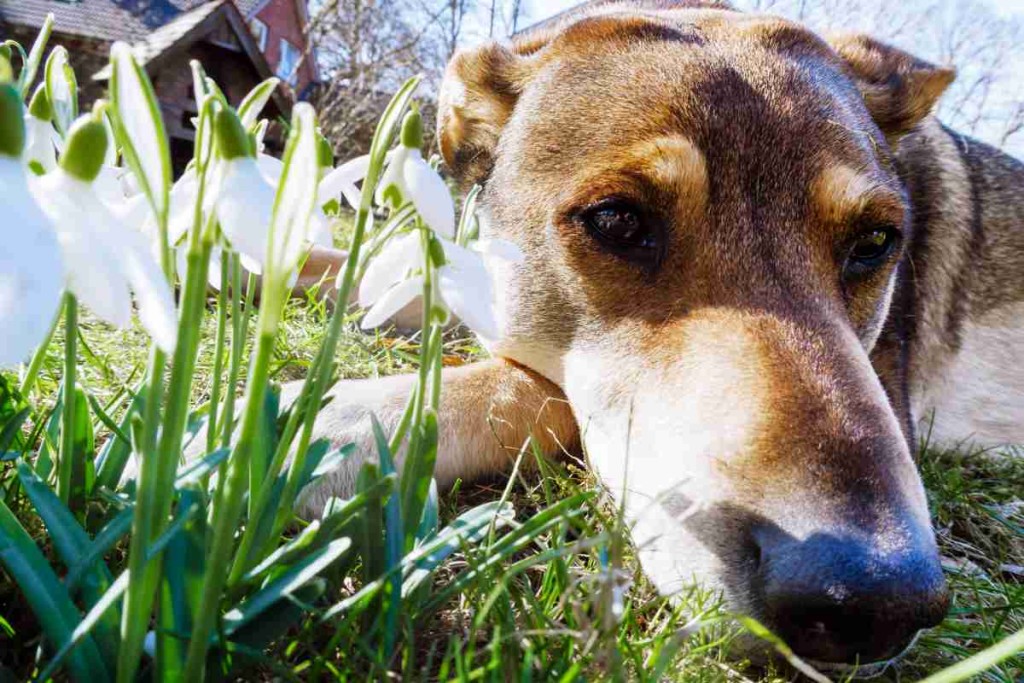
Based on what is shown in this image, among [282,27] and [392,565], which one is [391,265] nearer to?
[392,565]

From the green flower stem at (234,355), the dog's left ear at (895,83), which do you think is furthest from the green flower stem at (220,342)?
the dog's left ear at (895,83)

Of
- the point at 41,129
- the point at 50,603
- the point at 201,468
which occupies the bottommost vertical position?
the point at 50,603

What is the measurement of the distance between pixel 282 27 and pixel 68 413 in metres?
36.1

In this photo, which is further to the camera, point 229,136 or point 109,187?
point 109,187

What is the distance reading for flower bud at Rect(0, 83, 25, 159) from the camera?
0.62 m

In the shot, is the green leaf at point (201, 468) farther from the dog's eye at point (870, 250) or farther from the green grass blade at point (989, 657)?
the dog's eye at point (870, 250)

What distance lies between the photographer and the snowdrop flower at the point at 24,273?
58 centimetres

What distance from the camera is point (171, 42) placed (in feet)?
48.5

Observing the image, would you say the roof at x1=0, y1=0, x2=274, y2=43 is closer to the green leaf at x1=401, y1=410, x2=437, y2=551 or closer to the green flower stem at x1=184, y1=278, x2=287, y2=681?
the green leaf at x1=401, y1=410, x2=437, y2=551

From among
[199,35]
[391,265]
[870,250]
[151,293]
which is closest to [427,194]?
[391,265]

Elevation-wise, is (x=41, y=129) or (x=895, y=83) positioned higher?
(x=41, y=129)

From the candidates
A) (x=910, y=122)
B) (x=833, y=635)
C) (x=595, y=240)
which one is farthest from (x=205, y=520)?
(x=910, y=122)

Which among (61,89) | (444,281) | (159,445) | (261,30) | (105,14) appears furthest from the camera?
(261,30)

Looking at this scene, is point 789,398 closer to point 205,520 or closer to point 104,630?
point 205,520
